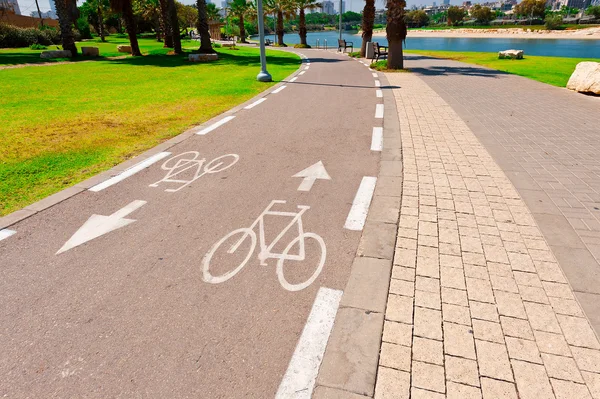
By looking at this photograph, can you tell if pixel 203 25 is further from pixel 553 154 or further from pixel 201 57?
pixel 553 154

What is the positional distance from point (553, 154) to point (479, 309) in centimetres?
504

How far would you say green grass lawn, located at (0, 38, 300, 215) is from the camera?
5805 millimetres

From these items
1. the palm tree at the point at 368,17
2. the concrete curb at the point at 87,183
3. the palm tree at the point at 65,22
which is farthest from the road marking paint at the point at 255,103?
the palm tree at the point at 65,22

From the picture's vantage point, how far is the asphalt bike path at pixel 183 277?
2559 millimetres

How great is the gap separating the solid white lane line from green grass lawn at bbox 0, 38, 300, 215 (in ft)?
14.1

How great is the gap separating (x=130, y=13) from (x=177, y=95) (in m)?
19.4

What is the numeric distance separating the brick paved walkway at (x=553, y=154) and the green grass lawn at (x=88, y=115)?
6573mm

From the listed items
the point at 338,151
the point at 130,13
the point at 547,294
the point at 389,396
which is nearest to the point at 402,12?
the point at 338,151

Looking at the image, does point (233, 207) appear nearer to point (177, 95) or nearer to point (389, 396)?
point (389, 396)

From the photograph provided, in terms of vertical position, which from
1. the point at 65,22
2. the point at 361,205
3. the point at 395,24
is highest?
the point at 65,22

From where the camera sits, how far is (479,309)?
3.06 meters

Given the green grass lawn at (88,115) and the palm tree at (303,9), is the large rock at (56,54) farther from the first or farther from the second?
the palm tree at (303,9)

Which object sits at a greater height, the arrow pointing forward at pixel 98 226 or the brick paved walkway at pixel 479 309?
the arrow pointing forward at pixel 98 226

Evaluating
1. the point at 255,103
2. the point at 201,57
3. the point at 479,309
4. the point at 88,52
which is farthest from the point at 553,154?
the point at 88,52
